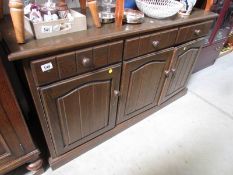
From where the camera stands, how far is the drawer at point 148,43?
944 mm

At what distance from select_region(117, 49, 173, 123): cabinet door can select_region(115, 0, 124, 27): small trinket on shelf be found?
0.22 m

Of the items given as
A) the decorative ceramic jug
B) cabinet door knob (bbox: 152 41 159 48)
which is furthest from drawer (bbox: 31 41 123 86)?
the decorative ceramic jug

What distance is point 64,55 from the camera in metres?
0.73

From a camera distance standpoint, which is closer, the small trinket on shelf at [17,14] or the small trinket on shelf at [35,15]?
the small trinket on shelf at [17,14]

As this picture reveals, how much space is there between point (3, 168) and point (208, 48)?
2.24 m

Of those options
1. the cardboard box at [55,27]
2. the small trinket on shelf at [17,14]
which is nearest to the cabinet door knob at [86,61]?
the cardboard box at [55,27]

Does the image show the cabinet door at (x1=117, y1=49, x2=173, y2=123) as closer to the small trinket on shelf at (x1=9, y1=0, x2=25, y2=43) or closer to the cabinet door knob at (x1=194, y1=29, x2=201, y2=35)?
the cabinet door knob at (x1=194, y1=29, x2=201, y2=35)

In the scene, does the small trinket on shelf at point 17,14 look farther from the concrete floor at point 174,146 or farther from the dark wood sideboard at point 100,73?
the concrete floor at point 174,146

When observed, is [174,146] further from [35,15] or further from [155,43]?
[35,15]

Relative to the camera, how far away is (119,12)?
2.93 feet

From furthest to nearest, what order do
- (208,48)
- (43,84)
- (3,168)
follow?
(208,48) → (3,168) → (43,84)

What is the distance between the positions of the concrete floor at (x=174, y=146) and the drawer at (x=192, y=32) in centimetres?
69

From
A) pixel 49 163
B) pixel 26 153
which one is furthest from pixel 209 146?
pixel 26 153

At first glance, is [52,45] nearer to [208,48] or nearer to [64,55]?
[64,55]
